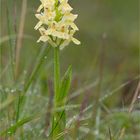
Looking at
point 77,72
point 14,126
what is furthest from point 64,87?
point 77,72

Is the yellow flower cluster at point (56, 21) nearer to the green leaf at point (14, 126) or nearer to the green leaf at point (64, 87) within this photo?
the green leaf at point (64, 87)

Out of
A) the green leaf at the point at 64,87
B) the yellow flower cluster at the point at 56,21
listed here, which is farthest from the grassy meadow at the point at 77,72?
the yellow flower cluster at the point at 56,21

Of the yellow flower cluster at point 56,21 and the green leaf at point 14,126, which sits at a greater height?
the yellow flower cluster at point 56,21

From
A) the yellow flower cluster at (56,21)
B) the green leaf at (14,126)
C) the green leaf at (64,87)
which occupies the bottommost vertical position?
the green leaf at (14,126)

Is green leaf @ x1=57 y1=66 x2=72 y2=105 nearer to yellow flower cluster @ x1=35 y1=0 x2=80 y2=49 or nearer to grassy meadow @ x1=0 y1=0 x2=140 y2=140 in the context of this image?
grassy meadow @ x1=0 y1=0 x2=140 y2=140

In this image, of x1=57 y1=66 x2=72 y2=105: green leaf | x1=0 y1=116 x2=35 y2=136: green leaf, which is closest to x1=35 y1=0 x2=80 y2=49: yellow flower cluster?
x1=57 y1=66 x2=72 y2=105: green leaf

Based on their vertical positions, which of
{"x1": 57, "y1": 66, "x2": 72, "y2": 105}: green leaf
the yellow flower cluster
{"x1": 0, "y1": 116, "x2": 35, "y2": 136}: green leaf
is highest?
the yellow flower cluster

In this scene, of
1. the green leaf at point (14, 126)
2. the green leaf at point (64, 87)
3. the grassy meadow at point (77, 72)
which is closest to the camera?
the green leaf at point (14, 126)

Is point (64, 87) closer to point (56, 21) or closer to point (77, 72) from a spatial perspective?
point (56, 21)

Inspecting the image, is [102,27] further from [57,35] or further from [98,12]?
[57,35]

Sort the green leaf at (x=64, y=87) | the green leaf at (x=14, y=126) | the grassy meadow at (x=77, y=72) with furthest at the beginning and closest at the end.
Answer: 1. the grassy meadow at (x=77, y=72)
2. the green leaf at (x=64, y=87)
3. the green leaf at (x=14, y=126)
